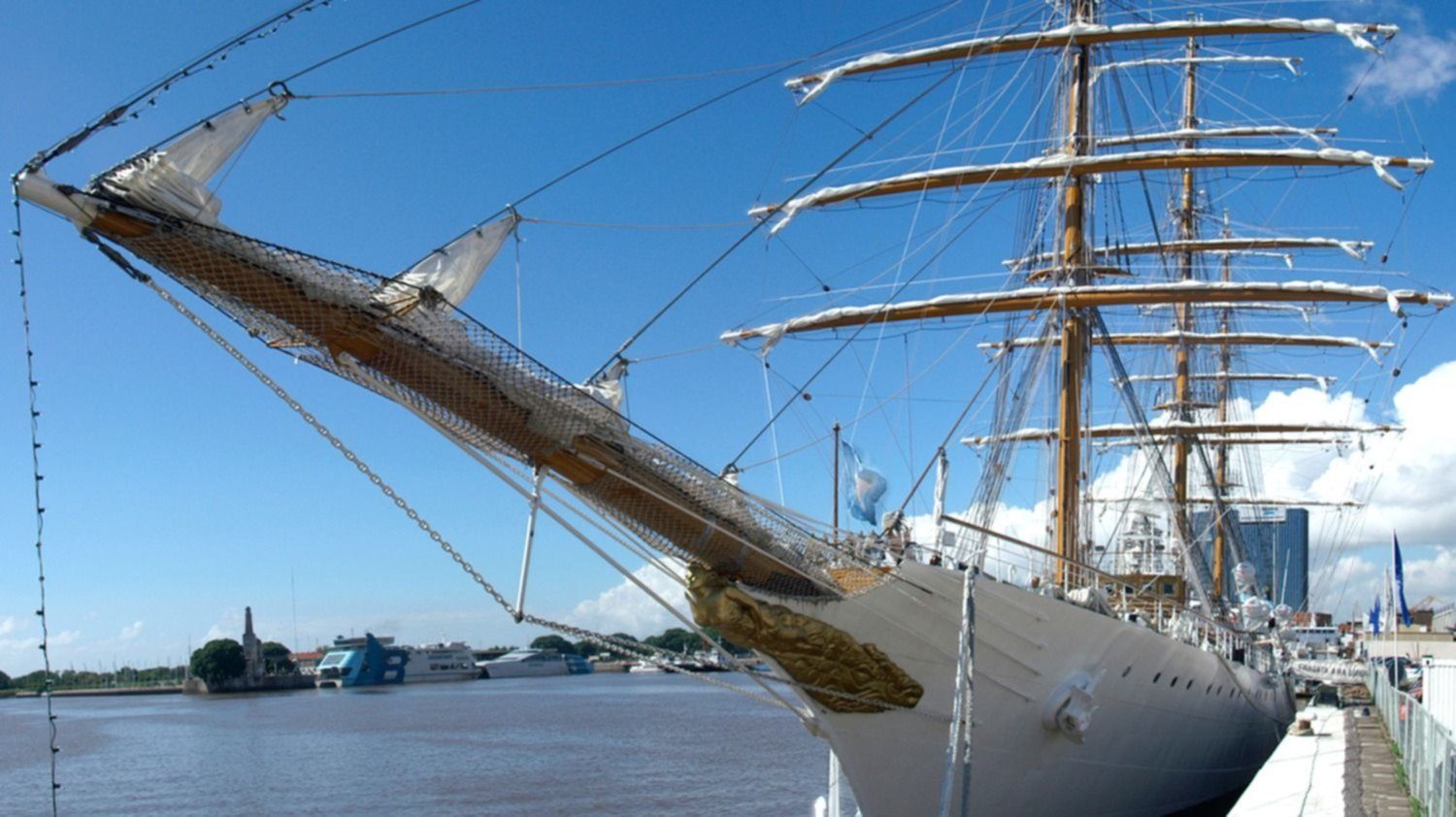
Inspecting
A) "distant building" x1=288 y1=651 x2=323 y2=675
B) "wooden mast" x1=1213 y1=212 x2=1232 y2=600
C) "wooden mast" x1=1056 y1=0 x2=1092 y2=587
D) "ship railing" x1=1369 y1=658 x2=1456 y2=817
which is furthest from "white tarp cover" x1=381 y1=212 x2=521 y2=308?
"distant building" x1=288 y1=651 x2=323 y2=675

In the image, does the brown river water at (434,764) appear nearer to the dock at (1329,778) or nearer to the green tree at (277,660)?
the dock at (1329,778)

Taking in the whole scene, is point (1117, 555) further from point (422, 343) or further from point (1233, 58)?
point (422, 343)

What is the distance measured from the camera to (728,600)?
15.0 m

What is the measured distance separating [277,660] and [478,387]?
465ft

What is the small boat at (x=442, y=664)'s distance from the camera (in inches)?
5620

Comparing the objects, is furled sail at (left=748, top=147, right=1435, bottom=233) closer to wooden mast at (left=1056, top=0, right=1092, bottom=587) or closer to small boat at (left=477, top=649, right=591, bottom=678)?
wooden mast at (left=1056, top=0, right=1092, bottom=587)

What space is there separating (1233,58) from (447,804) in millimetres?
29181

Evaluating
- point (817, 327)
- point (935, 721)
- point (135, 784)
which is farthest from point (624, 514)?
point (135, 784)

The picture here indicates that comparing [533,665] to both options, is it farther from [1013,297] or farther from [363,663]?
[1013,297]

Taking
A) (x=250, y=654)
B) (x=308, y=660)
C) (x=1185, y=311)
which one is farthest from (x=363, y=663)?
(x=1185, y=311)

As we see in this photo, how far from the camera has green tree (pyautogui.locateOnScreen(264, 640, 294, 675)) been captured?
142 metres

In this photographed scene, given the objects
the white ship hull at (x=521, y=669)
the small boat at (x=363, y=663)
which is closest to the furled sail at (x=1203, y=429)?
the small boat at (x=363, y=663)

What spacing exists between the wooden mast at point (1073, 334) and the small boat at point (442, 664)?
12462 cm

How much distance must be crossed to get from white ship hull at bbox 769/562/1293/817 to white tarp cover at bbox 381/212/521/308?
223 inches
